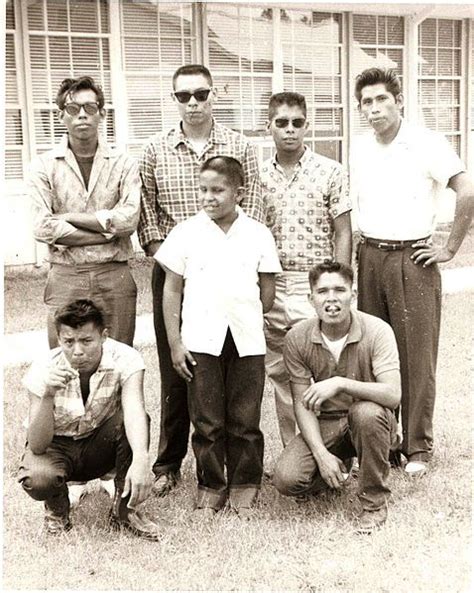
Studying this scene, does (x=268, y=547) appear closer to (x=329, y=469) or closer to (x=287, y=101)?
(x=329, y=469)

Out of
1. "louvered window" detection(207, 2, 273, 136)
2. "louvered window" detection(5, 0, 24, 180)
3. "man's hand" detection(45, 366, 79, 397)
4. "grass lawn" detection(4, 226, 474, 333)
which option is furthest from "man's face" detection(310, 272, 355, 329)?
"louvered window" detection(207, 2, 273, 136)

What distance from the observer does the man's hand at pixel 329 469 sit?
12.0 feet

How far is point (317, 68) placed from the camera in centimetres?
1133

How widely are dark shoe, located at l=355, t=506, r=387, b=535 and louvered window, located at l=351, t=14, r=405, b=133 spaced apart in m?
8.96

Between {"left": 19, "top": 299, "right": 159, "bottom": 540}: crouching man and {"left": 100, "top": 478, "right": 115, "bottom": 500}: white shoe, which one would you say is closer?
{"left": 19, "top": 299, "right": 159, "bottom": 540}: crouching man

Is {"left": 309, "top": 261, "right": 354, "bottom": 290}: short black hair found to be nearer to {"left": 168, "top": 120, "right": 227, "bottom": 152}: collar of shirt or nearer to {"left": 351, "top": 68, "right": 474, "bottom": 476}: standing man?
{"left": 351, "top": 68, "right": 474, "bottom": 476}: standing man

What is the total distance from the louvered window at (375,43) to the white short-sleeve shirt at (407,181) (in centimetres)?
781

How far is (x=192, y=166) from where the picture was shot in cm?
404

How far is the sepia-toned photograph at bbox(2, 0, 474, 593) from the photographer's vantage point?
3.42m

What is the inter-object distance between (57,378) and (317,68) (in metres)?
8.86

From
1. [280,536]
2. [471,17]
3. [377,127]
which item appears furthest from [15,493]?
[471,17]

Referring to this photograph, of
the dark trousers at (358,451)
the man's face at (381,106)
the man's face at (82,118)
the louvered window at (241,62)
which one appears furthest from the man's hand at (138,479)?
the louvered window at (241,62)

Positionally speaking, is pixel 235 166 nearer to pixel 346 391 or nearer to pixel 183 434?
pixel 346 391

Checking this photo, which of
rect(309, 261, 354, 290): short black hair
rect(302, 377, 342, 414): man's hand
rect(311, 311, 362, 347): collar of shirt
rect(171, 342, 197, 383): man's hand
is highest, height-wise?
rect(309, 261, 354, 290): short black hair
